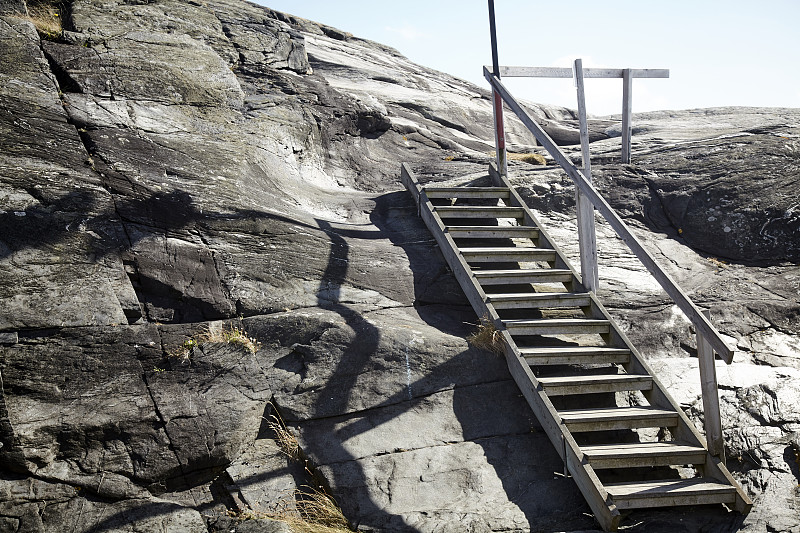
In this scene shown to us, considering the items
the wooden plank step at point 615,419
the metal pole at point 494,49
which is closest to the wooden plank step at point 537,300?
the wooden plank step at point 615,419

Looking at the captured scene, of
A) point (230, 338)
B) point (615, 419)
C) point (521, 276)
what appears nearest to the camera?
point (615, 419)

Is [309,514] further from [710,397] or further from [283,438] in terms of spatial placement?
[710,397]

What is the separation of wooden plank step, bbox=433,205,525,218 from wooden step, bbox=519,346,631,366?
2544mm

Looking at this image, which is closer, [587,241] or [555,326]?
[555,326]

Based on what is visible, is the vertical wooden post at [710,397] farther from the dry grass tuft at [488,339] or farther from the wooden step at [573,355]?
the dry grass tuft at [488,339]

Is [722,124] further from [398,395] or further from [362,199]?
[398,395]

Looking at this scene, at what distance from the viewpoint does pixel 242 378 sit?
6.14 m

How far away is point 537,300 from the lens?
7312 mm

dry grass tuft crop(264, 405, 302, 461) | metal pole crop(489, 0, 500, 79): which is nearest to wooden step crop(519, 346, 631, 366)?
dry grass tuft crop(264, 405, 302, 461)

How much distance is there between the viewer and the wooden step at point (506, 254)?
7.95 meters

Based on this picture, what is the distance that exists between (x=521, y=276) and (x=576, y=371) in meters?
1.33

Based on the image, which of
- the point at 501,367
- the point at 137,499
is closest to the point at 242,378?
the point at 137,499

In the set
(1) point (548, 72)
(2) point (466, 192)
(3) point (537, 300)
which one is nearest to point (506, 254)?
(3) point (537, 300)

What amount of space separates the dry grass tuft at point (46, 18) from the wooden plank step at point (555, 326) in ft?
27.3
